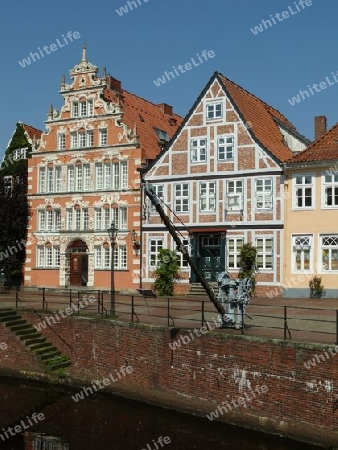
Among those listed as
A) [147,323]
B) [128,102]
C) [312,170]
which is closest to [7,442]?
[147,323]

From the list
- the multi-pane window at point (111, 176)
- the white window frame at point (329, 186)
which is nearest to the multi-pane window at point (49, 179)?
the multi-pane window at point (111, 176)

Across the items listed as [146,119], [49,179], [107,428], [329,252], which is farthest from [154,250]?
[107,428]

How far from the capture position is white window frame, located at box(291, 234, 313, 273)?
28.2 m

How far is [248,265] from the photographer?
29281 mm

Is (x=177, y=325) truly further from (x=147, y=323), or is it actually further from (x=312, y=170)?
(x=312, y=170)

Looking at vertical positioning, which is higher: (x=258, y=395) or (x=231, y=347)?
(x=231, y=347)

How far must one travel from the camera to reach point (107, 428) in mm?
14719

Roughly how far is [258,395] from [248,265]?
14987 millimetres

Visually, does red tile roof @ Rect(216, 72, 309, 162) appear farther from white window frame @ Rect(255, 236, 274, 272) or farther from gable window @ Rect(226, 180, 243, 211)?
white window frame @ Rect(255, 236, 274, 272)

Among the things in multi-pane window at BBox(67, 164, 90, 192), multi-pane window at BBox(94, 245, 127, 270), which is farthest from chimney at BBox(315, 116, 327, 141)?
multi-pane window at BBox(67, 164, 90, 192)

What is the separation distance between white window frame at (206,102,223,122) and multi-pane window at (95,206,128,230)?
6.96 metres

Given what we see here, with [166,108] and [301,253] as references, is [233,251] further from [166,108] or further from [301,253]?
[166,108]

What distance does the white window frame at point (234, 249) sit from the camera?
2991 cm

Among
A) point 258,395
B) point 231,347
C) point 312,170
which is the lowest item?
point 258,395
